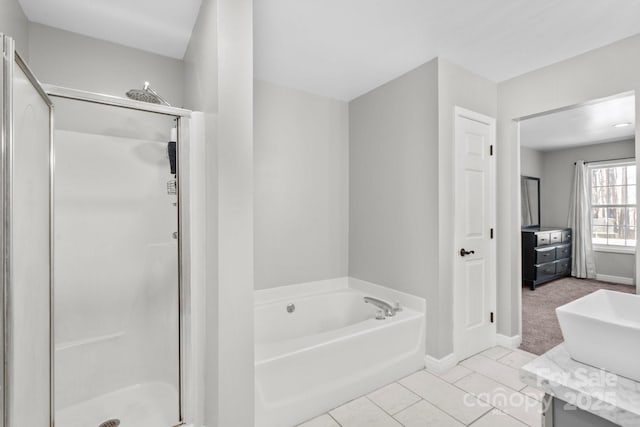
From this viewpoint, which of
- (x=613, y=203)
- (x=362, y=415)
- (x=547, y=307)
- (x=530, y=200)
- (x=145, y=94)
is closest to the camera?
(x=145, y=94)

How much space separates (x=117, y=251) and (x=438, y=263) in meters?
2.35

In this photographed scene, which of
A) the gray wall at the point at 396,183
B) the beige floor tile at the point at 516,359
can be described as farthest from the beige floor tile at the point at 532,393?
the gray wall at the point at 396,183

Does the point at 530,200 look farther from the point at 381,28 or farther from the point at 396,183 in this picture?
the point at 381,28

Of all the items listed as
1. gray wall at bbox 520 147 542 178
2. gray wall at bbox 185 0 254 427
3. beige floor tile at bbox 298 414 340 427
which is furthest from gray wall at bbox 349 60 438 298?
gray wall at bbox 520 147 542 178

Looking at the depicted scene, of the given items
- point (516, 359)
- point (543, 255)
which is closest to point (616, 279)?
point (543, 255)

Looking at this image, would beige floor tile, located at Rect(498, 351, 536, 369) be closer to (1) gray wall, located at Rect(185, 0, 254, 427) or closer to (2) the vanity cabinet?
(1) gray wall, located at Rect(185, 0, 254, 427)

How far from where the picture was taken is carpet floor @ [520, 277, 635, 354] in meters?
2.86

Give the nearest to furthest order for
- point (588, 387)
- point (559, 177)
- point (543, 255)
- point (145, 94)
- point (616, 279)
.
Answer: point (588, 387) < point (145, 94) < point (543, 255) < point (616, 279) < point (559, 177)

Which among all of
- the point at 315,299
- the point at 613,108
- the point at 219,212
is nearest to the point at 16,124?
the point at 219,212

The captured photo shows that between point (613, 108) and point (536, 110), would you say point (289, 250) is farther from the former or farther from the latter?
point (613, 108)

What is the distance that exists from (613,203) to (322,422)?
6.40 m

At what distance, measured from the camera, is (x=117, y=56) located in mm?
2137

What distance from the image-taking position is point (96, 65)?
207 centimetres

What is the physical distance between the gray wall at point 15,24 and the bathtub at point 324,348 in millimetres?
2136
